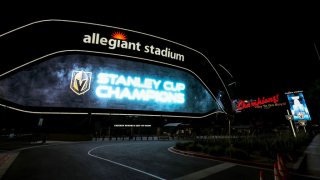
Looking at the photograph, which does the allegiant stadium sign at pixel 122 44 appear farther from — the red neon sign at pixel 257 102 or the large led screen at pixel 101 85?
the red neon sign at pixel 257 102

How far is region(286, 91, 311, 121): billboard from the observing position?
115 ft

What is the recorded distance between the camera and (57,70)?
38781 millimetres

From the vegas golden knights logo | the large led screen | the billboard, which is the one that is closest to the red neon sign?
the large led screen

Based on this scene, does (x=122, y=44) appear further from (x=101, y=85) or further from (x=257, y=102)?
(x=257, y=102)

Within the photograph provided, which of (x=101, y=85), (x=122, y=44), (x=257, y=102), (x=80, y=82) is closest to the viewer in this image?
(x=80, y=82)

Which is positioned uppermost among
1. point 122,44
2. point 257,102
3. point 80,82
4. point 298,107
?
point 122,44

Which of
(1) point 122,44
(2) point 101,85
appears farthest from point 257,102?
(2) point 101,85

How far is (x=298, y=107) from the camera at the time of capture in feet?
122

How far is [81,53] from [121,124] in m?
17.8

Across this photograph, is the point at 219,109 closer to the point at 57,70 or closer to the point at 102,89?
the point at 102,89

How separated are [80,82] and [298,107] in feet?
139

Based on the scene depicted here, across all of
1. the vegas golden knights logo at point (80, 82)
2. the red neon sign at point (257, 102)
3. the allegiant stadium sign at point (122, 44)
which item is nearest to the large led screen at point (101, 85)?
the vegas golden knights logo at point (80, 82)

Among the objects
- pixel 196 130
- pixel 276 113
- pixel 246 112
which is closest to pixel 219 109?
pixel 196 130

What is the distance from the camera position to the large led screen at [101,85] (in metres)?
36.2
